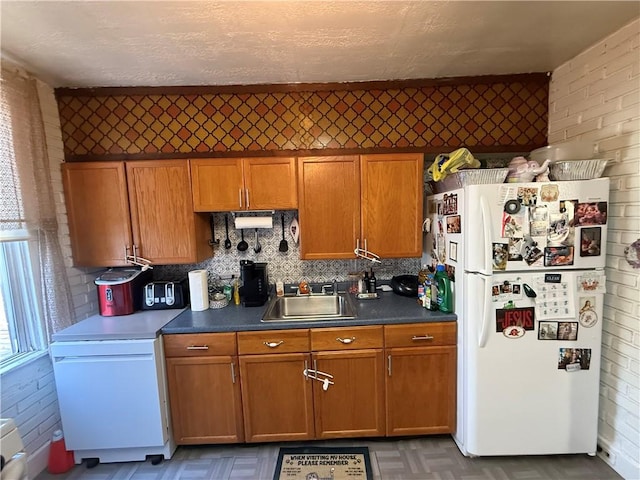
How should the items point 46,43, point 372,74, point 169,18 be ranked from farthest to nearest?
point 372,74 < point 46,43 < point 169,18

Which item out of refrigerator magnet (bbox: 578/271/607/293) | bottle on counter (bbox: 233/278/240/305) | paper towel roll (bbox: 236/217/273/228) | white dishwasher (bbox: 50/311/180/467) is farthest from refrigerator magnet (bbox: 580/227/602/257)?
white dishwasher (bbox: 50/311/180/467)

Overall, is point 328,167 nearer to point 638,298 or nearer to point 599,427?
point 638,298

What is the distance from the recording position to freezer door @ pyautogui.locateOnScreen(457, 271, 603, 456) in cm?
172

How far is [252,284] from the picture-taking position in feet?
7.34

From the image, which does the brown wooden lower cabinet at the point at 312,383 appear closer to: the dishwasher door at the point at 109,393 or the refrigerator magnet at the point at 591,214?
the dishwasher door at the point at 109,393

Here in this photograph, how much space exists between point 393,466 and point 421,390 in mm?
479

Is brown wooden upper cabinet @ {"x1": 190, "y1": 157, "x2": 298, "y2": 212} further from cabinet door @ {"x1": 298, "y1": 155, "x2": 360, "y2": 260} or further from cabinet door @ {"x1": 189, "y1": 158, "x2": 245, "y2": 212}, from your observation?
cabinet door @ {"x1": 298, "y1": 155, "x2": 360, "y2": 260}

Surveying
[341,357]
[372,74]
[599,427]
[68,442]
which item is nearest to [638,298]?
[599,427]

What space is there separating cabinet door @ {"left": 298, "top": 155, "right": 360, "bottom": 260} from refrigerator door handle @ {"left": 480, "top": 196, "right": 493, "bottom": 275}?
83 centimetres

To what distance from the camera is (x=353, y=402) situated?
6.50ft

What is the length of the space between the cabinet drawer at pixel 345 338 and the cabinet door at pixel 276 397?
14 cm

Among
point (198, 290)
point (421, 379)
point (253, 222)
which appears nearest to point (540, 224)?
point (421, 379)

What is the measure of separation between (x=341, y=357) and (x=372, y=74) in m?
1.97

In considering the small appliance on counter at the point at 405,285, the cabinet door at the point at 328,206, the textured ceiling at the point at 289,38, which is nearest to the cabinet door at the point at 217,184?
the cabinet door at the point at 328,206
